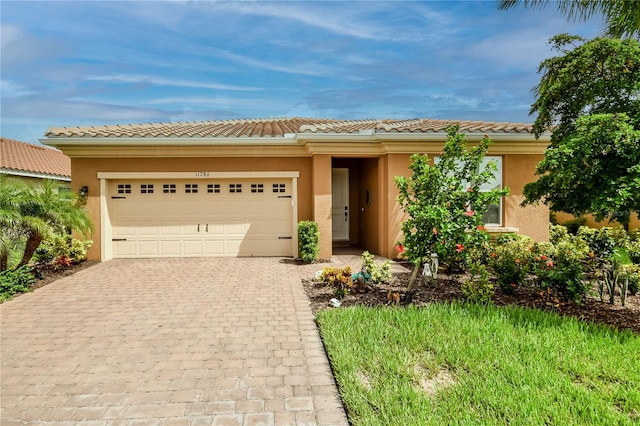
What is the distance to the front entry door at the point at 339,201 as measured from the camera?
13930mm

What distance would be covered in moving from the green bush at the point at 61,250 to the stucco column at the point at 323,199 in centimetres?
676

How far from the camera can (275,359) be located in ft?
14.2

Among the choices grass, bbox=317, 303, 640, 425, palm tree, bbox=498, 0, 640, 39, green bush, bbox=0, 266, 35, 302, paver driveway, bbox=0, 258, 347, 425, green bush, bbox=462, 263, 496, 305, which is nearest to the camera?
grass, bbox=317, 303, 640, 425

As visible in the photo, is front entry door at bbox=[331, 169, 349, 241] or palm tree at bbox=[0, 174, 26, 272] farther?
front entry door at bbox=[331, 169, 349, 241]

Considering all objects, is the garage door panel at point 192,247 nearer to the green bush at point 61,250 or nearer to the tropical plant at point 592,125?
the green bush at point 61,250

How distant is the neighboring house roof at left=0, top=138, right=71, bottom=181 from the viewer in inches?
622

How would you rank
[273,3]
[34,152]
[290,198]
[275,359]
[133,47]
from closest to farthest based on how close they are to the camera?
[275,359], [273,3], [133,47], [290,198], [34,152]

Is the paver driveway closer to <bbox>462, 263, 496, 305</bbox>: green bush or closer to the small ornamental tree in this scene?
the small ornamental tree

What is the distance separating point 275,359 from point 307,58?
10.2m

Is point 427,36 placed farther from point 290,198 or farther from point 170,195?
point 170,195

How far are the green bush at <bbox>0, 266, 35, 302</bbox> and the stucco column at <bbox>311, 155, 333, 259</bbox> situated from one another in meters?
7.01

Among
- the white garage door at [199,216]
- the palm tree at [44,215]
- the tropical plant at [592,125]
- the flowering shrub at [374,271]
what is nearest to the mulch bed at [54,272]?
the palm tree at [44,215]

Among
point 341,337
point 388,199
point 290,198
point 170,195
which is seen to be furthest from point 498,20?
point 170,195

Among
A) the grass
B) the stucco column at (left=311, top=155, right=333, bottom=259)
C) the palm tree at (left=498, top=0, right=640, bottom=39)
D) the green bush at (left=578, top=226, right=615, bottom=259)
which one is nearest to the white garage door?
the stucco column at (left=311, top=155, right=333, bottom=259)
